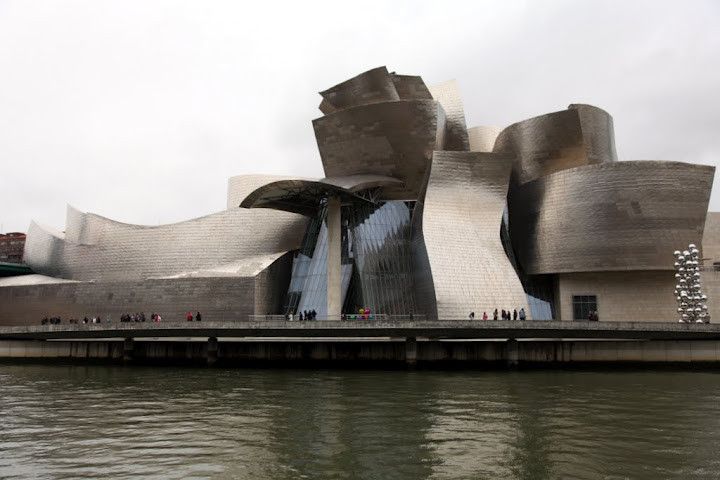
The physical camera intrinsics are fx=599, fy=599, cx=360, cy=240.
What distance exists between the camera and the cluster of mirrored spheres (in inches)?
1151

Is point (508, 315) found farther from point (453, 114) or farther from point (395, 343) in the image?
point (453, 114)

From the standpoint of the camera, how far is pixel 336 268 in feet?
105

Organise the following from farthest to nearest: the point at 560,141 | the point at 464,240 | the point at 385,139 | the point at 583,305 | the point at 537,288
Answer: the point at 537,288
the point at 560,141
the point at 583,305
the point at 385,139
the point at 464,240

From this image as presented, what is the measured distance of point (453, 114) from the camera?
37.0 m

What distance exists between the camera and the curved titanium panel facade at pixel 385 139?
3212 centimetres

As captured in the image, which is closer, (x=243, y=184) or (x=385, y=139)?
(x=385, y=139)

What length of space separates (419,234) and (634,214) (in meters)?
11.7

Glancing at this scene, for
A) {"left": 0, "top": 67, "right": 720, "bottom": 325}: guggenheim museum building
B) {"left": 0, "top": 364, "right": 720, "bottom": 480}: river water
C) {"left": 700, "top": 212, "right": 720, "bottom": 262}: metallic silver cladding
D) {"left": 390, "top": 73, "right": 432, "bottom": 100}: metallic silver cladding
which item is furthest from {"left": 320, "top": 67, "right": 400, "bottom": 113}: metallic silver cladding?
{"left": 700, "top": 212, "right": 720, "bottom": 262}: metallic silver cladding

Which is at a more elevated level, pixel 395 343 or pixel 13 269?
pixel 13 269

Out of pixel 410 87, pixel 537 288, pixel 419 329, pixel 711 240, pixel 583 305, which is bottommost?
pixel 419 329

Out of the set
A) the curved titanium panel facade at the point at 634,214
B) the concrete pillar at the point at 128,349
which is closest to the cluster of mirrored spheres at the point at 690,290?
the curved titanium panel facade at the point at 634,214

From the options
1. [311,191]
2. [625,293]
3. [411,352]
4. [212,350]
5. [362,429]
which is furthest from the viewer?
[625,293]

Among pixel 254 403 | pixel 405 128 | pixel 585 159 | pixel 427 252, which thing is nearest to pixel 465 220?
pixel 427 252

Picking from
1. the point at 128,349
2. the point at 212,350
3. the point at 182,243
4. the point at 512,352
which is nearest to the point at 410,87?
the point at 182,243
